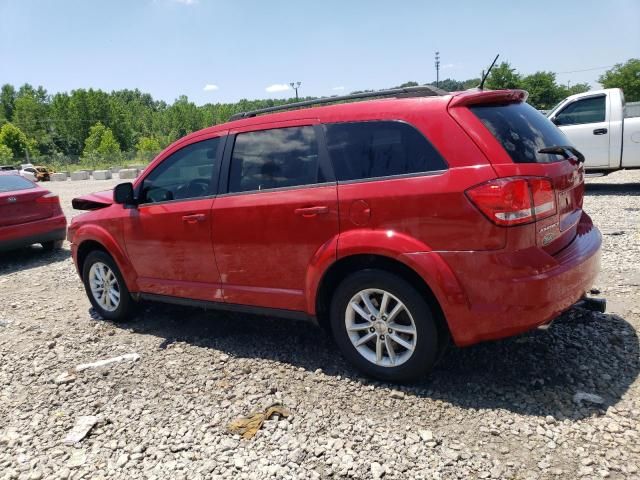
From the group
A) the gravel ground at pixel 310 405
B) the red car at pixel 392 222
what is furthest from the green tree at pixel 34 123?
the red car at pixel 392 222

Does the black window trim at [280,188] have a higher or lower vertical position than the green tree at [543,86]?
lower

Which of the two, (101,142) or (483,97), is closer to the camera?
(483,97)

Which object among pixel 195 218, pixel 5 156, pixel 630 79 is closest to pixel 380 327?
pixel 195 218

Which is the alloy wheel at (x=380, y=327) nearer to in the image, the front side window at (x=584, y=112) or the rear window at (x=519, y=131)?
the rear window at (x=519, y=131)

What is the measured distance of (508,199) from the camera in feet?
9.20

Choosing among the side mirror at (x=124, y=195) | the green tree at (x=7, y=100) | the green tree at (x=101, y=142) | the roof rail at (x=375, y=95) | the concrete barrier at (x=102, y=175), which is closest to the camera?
the roof rail at (x=375, y=95)

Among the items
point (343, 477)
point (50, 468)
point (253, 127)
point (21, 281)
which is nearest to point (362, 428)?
point (343, 477)

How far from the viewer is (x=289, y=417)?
10.4 ft

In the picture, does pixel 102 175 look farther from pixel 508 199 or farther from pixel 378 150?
pixel 508 199

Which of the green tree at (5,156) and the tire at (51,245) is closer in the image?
the tire at (51,245)

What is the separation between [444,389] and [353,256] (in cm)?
104

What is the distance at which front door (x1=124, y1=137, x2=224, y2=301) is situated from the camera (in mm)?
4094

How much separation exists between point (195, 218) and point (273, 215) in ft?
2.67

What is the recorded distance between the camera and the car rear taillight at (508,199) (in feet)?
9.20
